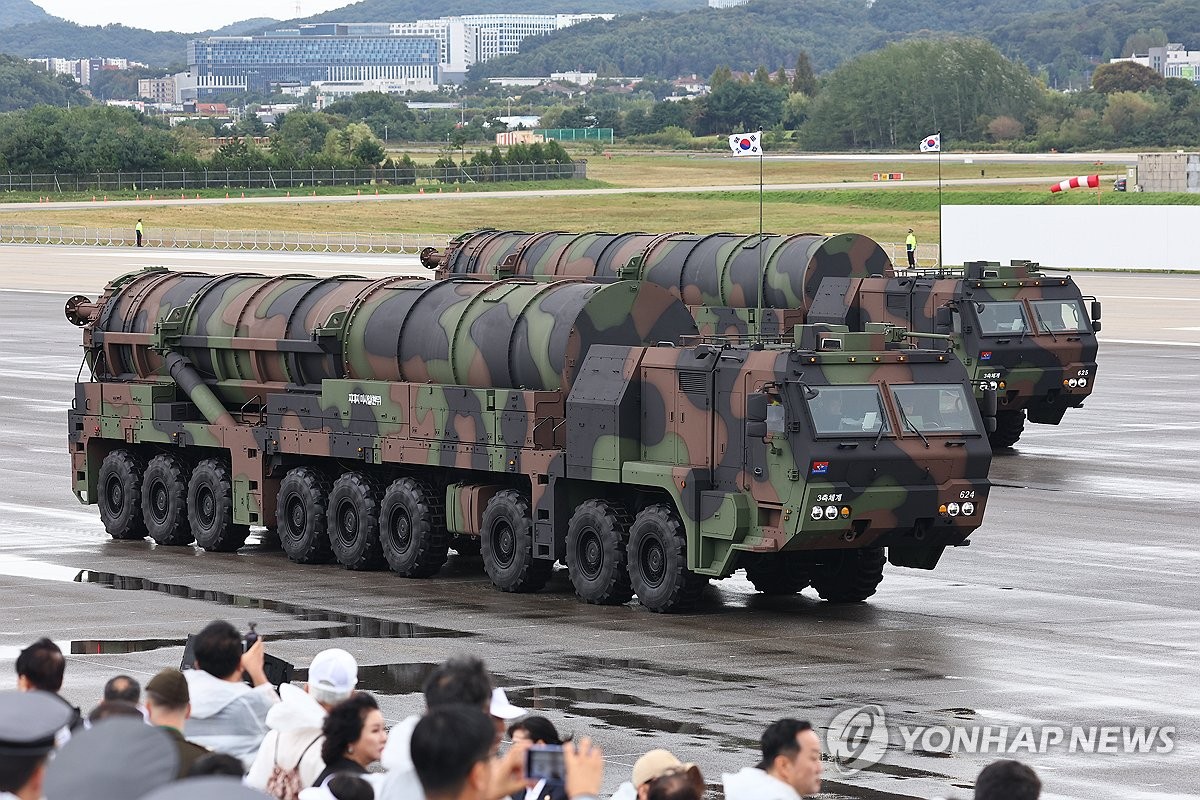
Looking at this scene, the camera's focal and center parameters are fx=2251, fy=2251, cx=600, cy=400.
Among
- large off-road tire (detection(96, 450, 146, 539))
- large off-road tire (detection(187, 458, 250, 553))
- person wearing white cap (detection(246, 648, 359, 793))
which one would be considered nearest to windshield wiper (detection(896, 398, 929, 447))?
large off-road tire (detection(187, 458, 250, 553))

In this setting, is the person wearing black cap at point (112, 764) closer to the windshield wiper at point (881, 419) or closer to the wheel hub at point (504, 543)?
the windshield wiper at point (881, 419)

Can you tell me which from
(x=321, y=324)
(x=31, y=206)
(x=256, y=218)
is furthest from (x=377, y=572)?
(x=31, y=206)

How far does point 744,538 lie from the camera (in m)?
18.1

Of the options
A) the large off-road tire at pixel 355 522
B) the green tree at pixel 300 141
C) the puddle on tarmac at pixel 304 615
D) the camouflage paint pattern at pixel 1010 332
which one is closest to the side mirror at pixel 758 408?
the puddle on tarmac at pixel 304 615

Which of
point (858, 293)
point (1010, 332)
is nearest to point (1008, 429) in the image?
point (1010, 332)

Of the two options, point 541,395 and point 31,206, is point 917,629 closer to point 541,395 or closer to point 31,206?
point 541,395

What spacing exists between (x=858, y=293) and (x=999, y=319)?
261cm

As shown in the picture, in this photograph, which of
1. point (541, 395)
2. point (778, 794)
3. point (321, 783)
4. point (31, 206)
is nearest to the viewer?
point (778, 794)

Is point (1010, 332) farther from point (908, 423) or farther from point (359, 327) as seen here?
point (908, 423)

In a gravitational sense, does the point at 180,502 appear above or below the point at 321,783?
below

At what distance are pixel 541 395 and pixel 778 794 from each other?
12.3m

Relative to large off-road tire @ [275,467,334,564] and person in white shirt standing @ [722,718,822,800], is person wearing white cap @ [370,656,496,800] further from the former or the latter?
large off-road tire @ [275,467,334,564]

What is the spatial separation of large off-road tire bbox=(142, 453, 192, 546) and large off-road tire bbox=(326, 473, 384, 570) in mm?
2453

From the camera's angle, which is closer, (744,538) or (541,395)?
(744,538)
